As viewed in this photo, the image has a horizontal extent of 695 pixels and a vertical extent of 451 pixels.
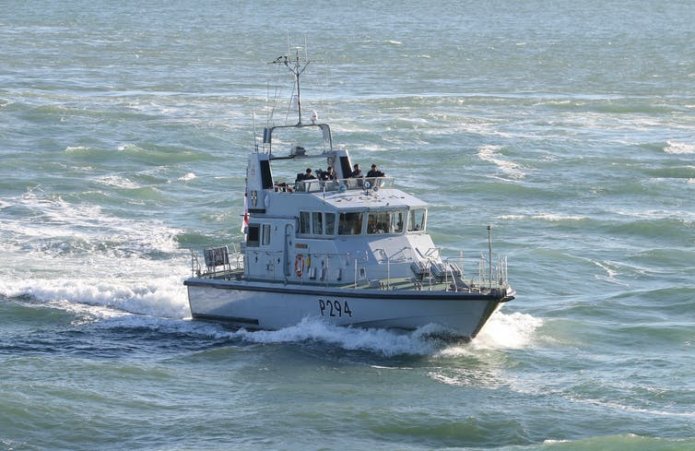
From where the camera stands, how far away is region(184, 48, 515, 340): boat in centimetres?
3494

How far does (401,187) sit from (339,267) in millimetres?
22060

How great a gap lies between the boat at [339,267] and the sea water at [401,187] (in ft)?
1.98

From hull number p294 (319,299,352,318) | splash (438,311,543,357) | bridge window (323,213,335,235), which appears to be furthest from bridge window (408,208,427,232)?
splash (438,311,543,357)

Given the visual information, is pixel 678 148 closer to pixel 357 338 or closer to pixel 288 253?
pixel 288 253

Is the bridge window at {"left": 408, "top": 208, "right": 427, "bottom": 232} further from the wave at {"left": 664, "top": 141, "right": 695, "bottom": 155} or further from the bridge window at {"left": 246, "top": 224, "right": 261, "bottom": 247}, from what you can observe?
the wave at {"left": 664, "top": 141, "right": 695, "bottom": 155}

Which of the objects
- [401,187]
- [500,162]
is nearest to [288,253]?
[401,187]

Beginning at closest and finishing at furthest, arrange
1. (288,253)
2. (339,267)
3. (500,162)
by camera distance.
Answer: (339,267) < (288,253) < (500,162)

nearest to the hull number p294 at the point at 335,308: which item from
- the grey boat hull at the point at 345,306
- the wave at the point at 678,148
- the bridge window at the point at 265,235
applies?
the grey boat hull at the point at 345,306

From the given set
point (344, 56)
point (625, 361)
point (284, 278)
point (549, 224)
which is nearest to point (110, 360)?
point (284, 278)

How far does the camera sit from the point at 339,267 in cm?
3600

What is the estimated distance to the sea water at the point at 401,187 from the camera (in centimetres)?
3117

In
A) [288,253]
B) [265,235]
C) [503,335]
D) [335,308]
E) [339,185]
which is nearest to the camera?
[335,308]

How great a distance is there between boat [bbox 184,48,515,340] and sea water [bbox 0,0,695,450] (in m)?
0.60

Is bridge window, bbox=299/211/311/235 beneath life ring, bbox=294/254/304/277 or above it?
above
